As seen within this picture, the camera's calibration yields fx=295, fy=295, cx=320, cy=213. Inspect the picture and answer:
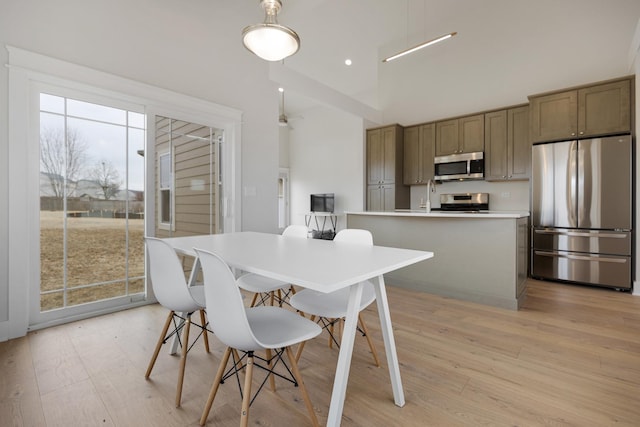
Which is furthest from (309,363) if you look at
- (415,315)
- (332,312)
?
(415,315)

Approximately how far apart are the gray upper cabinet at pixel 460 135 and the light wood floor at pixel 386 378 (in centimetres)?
322

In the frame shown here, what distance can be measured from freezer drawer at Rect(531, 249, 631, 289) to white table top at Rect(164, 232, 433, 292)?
3482 mm

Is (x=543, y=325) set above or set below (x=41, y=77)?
below

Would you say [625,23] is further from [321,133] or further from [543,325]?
[321,133]

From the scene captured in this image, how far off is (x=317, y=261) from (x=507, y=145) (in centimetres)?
466

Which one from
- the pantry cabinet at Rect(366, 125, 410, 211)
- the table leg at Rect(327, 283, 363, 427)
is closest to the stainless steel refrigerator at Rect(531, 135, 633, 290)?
the pantry cabinet at Rect(366, 125, 410, 211)

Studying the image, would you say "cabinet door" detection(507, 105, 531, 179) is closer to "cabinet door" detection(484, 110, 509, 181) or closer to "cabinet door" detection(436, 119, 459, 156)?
"cabinet door" detection(484, 110, 509, 181)

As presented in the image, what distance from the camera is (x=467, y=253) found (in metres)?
3.21

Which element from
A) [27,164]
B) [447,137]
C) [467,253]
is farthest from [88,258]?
[447,137]

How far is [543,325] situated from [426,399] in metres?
1.69

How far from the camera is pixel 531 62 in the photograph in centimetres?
473

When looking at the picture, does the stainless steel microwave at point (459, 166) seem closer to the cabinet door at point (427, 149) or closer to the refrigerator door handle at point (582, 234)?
the cabinet door at point (427, 149)

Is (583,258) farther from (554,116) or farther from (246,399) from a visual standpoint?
(246,399)

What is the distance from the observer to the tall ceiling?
409 centimetres
